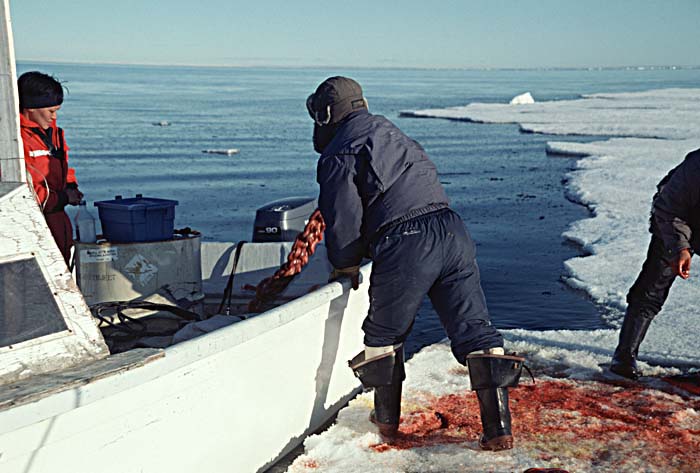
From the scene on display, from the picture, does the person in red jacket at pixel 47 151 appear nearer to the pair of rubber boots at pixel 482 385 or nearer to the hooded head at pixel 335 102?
the hooded head at pixel 335 102

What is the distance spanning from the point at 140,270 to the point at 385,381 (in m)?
1.82

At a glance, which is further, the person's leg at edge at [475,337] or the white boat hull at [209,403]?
the person's leg at edge at [475,337]

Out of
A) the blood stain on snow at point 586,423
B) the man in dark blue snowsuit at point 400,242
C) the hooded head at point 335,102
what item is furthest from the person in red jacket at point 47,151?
the blood stain on snow at point 586,423

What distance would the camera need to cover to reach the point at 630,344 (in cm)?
480

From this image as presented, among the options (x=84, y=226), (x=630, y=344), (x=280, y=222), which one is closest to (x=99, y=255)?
(x=84, y=226)

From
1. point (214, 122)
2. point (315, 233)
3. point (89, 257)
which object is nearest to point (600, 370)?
point (315, 233)

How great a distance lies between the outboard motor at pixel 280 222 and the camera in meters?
6.23

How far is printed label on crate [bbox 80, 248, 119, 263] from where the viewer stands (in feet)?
15.8

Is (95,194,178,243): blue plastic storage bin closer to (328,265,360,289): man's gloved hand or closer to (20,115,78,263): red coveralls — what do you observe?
(20,115,78,263): red coveralls

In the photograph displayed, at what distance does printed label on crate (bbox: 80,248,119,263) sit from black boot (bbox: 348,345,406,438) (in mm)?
1700

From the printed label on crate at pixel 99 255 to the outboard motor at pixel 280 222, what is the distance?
5.24ft

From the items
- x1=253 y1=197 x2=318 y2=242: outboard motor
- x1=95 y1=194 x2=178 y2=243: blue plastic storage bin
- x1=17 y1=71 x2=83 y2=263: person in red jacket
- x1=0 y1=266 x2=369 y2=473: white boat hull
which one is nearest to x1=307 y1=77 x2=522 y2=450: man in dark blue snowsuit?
x1=0 y1=266 x2=369 y2=473: white boat hull

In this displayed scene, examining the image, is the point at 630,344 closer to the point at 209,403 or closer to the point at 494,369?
the point at 494,369

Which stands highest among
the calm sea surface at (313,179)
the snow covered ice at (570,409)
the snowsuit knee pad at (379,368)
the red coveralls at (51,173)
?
the red coveralls at (51,173)
